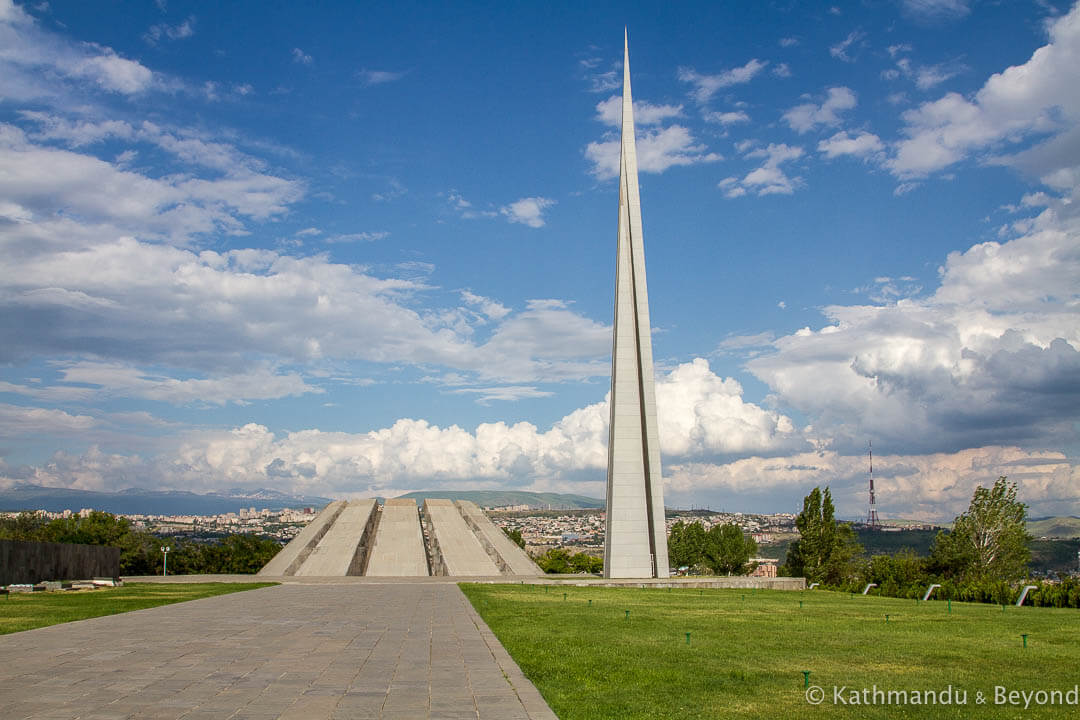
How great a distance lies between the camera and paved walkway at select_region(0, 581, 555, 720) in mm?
6258

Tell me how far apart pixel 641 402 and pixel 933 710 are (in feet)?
88.6

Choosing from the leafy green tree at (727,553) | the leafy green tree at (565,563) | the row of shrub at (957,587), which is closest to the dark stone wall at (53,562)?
the leafy green tree at (565,563)

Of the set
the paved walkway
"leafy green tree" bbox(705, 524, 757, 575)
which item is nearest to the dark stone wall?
the paved walkway

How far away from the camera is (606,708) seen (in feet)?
20.4

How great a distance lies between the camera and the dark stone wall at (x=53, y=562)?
22609mm

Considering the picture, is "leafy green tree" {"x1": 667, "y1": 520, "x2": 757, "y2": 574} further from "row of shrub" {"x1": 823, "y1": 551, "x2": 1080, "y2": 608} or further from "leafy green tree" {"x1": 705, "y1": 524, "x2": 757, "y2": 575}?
"row of shrub" {"x1": 823, "y1": 551, "x2": 1080, "y2": 608}

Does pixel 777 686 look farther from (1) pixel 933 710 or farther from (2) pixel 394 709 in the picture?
(2) pixel 394 709

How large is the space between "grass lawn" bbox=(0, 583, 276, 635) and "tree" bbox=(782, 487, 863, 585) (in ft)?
76.2

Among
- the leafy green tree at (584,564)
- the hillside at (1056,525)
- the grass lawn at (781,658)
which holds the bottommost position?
the hillside at (1056,525)

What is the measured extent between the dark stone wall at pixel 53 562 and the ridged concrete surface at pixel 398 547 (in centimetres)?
934

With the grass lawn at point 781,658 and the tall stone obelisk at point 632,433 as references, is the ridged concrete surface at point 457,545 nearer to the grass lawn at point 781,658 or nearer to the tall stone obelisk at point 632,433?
the tall stone obelisk at point 632,433

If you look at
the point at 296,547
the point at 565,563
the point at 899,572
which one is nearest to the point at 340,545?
the point at 296,547

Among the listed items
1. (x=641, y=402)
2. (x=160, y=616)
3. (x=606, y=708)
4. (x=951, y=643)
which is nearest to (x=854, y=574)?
(x=641, y=402)

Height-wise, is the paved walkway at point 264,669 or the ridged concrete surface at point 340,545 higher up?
the paved walkway at point 264,669
